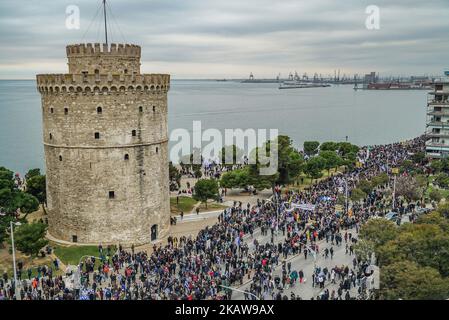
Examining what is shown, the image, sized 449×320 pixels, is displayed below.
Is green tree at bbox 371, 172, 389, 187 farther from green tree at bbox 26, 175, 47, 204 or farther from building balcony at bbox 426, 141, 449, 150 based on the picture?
green tree at bbox 26, 175, 47, 204

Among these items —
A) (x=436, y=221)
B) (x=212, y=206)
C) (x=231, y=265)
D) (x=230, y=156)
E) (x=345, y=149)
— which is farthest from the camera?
(x=345, y=149)

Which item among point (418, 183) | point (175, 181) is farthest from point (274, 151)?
point (418, 183)

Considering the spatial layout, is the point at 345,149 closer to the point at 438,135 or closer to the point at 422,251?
the point at 438,135

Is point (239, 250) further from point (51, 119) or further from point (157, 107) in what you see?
point (51, 119)

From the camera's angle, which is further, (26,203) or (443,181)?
(443,181)

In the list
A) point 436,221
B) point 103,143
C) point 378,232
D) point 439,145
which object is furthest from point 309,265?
point 439,145

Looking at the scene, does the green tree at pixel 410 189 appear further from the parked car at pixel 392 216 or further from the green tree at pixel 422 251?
the green tree at pixel 422 251

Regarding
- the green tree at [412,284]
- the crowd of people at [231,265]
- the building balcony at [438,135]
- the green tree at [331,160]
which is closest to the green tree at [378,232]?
the crowd of people at [231,265]

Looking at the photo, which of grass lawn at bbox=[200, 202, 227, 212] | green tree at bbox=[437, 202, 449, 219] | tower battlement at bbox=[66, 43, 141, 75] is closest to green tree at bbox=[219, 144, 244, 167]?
grass lawn at bbox=[200, 202, 227, 212]
